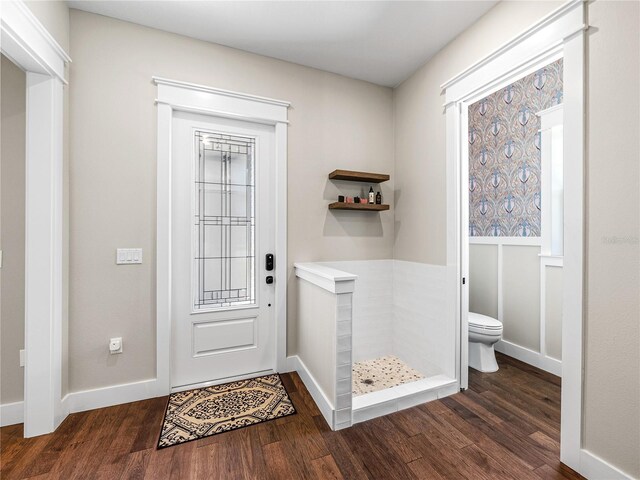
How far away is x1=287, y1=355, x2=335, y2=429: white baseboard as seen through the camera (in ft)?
6.24

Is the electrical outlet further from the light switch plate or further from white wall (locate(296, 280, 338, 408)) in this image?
white wall (locate(296, 280, 338, 408))

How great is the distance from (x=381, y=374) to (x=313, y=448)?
112 cm

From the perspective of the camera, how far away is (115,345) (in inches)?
82.4

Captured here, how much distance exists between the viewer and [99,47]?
6.80 feet

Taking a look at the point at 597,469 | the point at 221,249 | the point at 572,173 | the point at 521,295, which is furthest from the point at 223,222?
the point at 521,295

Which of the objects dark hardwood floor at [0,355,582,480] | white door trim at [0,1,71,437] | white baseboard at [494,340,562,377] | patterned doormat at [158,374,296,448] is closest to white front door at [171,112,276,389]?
patterned doormat at [158,374,296,448]

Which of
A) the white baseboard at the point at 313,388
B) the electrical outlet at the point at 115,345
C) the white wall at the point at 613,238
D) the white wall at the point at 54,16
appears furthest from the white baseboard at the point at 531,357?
the white wall at the point at 54,16

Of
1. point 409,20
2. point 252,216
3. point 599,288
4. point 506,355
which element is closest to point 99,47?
point 252,216

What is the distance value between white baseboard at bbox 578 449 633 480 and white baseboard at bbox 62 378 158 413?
8.84 feet

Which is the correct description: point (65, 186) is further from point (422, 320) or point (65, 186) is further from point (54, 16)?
point (422, 320)

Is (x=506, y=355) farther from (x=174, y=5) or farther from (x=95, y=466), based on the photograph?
(x=174, y=5)

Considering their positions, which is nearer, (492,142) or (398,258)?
(398,258)

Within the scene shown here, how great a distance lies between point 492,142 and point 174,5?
3.24 meters

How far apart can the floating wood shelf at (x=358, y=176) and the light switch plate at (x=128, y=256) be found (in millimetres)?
1714
